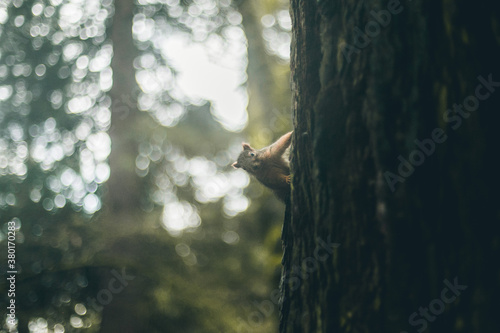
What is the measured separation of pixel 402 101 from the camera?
97cm

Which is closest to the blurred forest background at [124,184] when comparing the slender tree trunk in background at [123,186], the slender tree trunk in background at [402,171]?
the slender tree trunk in background at [123,186]

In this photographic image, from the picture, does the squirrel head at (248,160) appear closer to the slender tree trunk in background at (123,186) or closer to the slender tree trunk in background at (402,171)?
the slender tree trunk in background at (123,186)

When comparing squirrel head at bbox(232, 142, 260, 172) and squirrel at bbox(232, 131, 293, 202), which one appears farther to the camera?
squirrel head at bbox(232, 142, 260, 172)

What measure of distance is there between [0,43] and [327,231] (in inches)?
221

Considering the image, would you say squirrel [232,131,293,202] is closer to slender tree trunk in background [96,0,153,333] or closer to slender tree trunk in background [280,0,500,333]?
slender tree trunk in background [96,0,153,333]

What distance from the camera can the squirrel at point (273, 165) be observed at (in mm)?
3443

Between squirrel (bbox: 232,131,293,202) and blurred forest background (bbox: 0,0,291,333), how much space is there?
3.41 ft

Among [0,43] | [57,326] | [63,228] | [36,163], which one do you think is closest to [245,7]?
[0,43]

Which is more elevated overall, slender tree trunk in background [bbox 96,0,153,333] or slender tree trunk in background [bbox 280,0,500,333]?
slender tree trunk in background [bbox 280,0,500,333]

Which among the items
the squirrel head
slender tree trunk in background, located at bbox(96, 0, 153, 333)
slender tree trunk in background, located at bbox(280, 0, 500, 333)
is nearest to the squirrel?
the squirrel head

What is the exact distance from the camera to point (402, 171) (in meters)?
0.95

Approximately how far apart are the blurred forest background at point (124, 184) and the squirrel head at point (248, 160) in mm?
975

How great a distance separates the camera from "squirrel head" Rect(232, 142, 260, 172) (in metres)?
3.88

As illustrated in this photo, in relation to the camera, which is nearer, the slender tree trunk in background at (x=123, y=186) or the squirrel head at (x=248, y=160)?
the squirrel head at (x=248, y=160)
